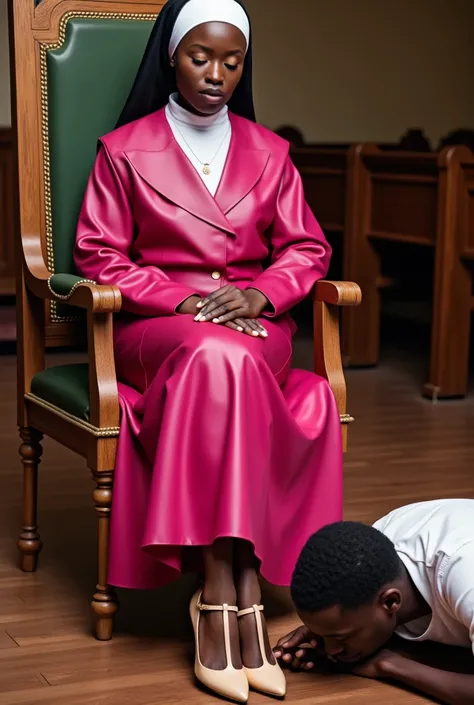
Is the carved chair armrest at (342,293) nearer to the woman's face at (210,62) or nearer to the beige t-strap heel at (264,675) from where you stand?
the woman's face at (210,62)

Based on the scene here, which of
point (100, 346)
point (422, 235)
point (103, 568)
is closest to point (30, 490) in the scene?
point (103, 568)

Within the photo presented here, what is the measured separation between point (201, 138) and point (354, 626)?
1.24 m

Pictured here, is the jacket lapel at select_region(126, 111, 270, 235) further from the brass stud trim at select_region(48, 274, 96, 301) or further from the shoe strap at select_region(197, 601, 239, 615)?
the shoe strap at select_region(197, 601, 239, 615)

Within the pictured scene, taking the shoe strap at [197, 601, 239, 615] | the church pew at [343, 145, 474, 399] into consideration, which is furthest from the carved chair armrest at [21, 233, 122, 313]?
the church pew at [343, 145, 474, 399]

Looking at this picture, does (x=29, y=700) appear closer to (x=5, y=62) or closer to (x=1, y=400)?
(x=1, y=400)

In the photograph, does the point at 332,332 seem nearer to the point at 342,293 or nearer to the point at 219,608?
the point at 342,293

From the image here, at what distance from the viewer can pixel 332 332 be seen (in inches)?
109

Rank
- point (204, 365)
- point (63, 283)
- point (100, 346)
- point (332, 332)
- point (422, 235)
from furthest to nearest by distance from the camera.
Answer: point (422, 235), point (332, 332), point (63, 283), point (100, 346), point (204, 365)

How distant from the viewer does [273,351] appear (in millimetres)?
2613

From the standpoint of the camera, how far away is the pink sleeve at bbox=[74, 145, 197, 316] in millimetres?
2615

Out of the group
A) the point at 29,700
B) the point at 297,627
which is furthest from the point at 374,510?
the point at 29,700

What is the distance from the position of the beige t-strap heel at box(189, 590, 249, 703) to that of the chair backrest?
98 cm

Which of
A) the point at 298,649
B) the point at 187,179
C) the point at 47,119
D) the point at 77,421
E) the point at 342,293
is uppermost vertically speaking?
the point at 47,119

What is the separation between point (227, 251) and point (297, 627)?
0.86 m
